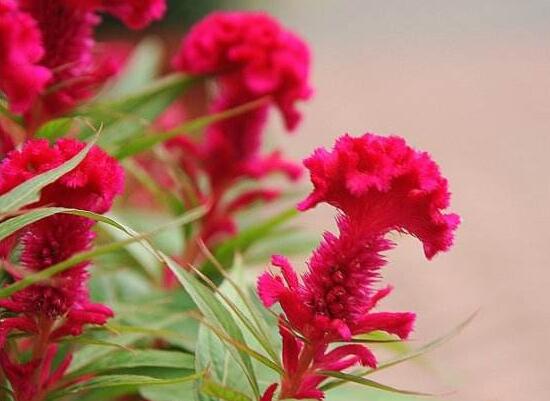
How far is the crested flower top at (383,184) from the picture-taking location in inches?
20.8

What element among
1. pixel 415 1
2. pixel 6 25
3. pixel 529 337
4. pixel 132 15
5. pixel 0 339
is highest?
pixel 415 1

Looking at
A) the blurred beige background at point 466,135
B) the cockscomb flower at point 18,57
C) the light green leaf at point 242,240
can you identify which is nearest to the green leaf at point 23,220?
the cockscomb flower at point 18,57

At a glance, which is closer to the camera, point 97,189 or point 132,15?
point 97,189

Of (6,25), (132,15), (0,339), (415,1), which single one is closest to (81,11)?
(132,15)

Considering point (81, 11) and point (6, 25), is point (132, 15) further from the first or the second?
point (6, 25)

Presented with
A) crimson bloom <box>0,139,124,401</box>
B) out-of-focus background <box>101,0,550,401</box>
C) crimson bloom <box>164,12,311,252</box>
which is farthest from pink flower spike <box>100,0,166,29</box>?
out-of-focus background <box>101,0,550,401</box>

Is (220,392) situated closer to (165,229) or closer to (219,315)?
(219,315)

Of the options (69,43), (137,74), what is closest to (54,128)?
(69,43)

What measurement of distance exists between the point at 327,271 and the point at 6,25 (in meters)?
0.24

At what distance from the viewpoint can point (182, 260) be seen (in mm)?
977

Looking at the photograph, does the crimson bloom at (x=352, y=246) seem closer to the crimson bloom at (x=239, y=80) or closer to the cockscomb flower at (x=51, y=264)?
the cockscomb flower at (x=51, y=264)

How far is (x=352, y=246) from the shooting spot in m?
0.57

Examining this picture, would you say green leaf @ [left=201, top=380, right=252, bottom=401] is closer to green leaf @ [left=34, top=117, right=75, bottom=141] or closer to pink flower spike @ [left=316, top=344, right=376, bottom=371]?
pink flower spike @ [left=316, top=344, right=376, bottom=371]

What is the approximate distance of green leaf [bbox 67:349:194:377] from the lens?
0.66 m
